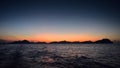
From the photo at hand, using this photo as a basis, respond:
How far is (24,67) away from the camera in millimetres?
17656

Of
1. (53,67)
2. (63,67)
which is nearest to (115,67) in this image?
(63,67)

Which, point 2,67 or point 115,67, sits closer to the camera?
point 2,67

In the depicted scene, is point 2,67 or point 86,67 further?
point 86,67

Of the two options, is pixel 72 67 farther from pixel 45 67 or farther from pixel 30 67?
pixel 30 67

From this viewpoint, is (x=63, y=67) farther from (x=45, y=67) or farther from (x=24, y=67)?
(x=24, y=67)

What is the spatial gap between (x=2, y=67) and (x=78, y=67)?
35.5 feet

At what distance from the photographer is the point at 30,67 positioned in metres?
17.7

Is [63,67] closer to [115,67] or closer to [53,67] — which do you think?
[53,67]

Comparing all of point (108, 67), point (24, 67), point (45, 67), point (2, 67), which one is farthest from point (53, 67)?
point (108, 67)

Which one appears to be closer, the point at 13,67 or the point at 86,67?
the point at 13,67

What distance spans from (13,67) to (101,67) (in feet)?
42.4

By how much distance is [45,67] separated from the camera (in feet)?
59.8

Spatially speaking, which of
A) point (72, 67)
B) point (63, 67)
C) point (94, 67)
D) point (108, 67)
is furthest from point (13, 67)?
point (108, 67)

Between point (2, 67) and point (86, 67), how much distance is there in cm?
1202
